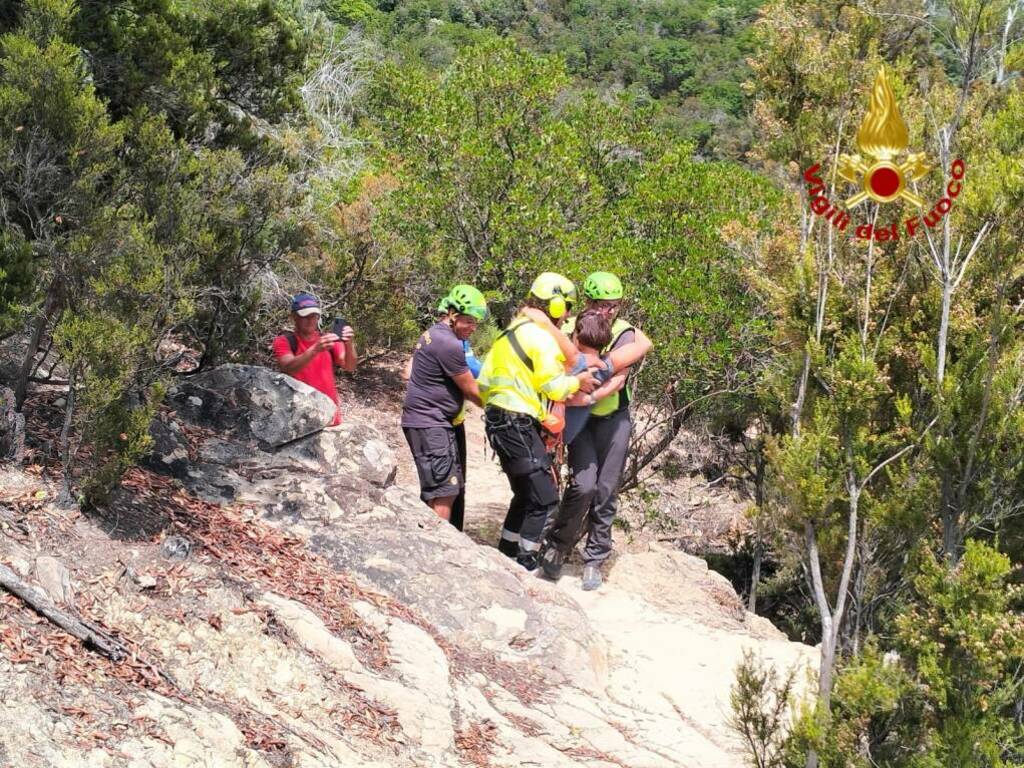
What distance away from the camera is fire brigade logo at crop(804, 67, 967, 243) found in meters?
4.86

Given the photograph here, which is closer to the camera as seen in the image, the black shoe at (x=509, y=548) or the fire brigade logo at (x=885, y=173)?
the fire brigade logo at (x=885, y=173)

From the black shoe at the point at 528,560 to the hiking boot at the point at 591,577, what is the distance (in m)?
0.40

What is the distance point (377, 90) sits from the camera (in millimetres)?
16031

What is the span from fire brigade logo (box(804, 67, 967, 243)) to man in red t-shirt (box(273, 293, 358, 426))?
3342 mm

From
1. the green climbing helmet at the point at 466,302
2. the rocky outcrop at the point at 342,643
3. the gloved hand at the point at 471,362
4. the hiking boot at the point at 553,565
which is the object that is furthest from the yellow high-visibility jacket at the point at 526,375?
the hiking boot at the point at 553,565

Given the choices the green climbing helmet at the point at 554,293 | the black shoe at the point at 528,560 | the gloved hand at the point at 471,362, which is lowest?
the black shoe at the point at 528,560

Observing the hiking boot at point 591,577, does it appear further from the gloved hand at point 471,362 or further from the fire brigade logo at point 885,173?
the fire brigade logo at point 885,173

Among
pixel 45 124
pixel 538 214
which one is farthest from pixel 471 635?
pixel 538 214

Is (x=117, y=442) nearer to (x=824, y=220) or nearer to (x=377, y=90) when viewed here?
(x=824, y=220)

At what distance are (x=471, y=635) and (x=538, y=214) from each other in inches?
177

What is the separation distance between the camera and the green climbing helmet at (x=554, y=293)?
6492 millimetres

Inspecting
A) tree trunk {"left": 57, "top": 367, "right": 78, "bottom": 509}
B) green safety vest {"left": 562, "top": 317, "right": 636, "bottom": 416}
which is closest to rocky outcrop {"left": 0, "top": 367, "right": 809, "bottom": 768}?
tree trunk {"left": 57, "top": 367, "right": 78, "bottom": 509}

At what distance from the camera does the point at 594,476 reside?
23.5ft

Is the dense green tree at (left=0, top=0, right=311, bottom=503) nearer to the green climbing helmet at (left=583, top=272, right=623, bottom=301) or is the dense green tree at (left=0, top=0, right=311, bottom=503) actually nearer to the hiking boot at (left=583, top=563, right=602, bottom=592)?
the green climbing helmet at (left=583, top=272, right=623, bottom=301)
